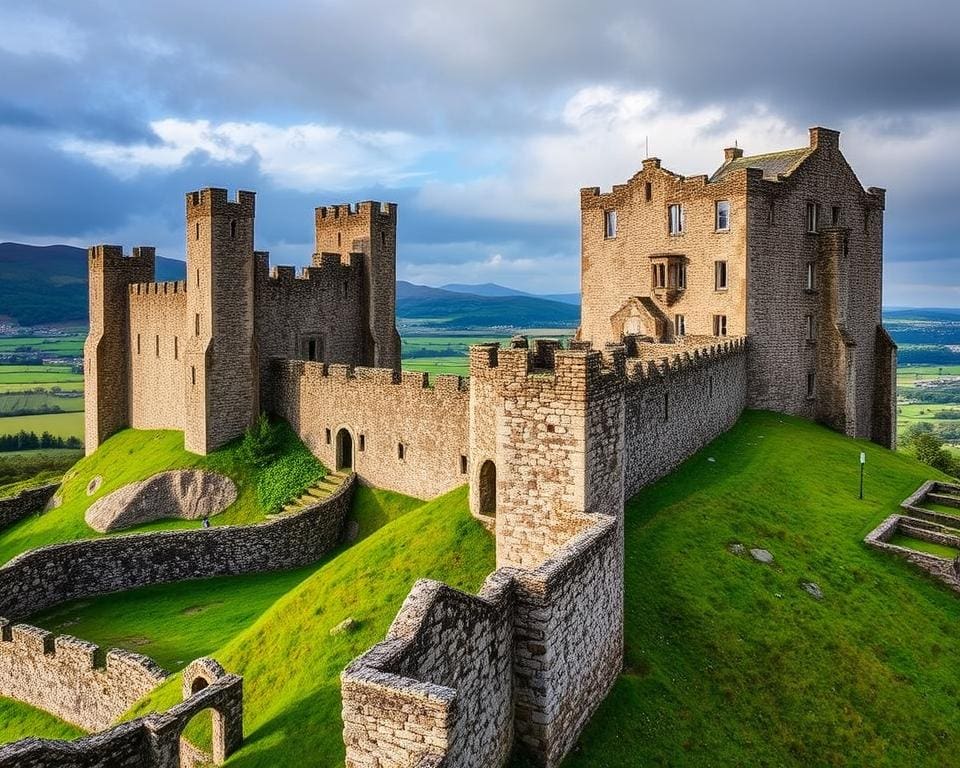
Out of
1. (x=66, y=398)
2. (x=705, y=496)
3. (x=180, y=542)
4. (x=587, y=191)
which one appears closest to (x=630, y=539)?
(x=705, y=496)

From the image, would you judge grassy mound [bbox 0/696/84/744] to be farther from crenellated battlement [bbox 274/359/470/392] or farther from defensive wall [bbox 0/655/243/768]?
crenellated battlement [bbox 274/359/470/392]

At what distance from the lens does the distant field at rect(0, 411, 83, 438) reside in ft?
320

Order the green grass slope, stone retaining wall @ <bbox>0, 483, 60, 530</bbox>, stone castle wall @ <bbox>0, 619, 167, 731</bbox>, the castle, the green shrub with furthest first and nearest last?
1. stone retaining wall @ <bbox>0, 483, 60, 530</bbox>
2. the green shrub
3. stone castle wall @ <bbox>0, 619, 167, 731</bbox>
4. the green grass slope
5. the castle

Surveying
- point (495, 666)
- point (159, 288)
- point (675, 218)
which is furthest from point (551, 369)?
point (159, 288)

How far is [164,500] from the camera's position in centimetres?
3616

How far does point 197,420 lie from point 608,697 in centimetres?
2890

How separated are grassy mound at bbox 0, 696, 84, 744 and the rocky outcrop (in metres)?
11.4

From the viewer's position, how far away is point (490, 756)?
1070 cm

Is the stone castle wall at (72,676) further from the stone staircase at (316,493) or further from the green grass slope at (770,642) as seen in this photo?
the green grass slope at (770,642)

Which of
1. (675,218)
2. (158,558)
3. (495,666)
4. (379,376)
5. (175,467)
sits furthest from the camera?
(675,218)

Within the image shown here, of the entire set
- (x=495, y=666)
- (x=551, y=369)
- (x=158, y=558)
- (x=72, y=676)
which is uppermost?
(x=551, y=369)

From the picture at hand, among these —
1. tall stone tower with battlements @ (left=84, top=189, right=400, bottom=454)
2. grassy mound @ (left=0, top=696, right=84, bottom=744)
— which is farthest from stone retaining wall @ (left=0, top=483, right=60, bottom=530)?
grassy mound @ (left=0, top=696, right=84, bottom=744)

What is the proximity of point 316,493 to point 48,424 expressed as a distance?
8261cm

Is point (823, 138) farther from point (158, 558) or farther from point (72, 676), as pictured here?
point (72, 676)
